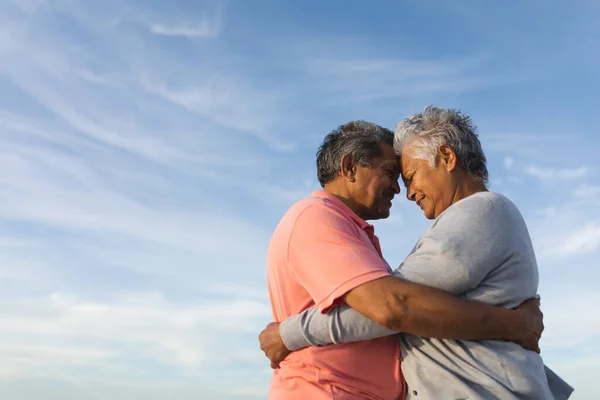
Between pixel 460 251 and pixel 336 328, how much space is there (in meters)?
0.82

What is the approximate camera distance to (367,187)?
4.69m

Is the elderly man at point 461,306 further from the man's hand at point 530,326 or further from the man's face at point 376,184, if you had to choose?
the man's face at point 376,184

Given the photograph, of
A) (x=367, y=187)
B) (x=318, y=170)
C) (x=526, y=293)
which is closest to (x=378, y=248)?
(x=367, y=187)

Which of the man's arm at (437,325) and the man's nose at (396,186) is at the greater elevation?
the man's nose at (396,186)

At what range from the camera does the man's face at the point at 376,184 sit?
4.70m

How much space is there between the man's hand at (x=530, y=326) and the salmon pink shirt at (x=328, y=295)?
727 millimetres

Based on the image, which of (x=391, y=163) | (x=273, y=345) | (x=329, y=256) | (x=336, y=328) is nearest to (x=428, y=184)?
(x=391, y=163)

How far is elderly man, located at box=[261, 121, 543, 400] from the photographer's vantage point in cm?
365

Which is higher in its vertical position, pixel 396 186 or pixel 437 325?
pixel 396 186

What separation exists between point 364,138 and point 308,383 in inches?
69.1

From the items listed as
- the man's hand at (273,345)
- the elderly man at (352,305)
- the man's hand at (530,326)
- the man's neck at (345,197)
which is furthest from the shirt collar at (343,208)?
the man's hand at (530,326)

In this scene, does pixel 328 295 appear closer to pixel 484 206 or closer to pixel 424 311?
pixel 424 311

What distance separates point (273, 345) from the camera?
4066 millimetres

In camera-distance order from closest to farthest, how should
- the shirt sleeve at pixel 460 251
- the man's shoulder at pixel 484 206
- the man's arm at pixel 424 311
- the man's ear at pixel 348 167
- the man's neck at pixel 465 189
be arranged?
the man's arm at pixel 424 311, the shirt sleeve at pixel 460 251, the man's shoulder at pixel 484 206, the man's neck at pixel 465 189, the man's ear at pixel 348 167
